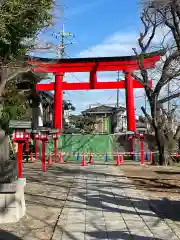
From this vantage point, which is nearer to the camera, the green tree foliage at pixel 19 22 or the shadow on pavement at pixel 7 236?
the shadow on pavement at pixel 7 236

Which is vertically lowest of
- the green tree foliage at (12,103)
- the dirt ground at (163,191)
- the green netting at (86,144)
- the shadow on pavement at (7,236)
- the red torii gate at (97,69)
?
the shadow on pavement at (7,236)

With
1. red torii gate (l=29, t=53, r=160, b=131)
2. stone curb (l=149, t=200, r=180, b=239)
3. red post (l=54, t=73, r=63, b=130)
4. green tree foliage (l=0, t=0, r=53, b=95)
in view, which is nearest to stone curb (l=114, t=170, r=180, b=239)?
stone curb (l=149, t=200, r=180, b=239)

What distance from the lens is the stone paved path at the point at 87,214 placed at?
7402 mm

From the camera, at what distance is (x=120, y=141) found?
31500 millimetres

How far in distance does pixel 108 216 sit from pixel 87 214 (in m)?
0.55

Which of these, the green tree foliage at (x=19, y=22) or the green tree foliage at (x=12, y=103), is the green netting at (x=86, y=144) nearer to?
the green tree foliage at (x=12, y=103)

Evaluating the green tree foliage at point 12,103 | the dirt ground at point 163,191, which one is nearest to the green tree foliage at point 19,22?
the dirt ground at point 163,191

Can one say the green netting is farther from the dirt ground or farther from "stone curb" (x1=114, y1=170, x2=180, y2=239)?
"stone curb" (x1=114, y1=170, x2=180, y2=239)

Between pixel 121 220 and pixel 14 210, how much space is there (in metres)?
2.27

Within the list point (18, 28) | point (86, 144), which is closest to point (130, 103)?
point (86, 144)

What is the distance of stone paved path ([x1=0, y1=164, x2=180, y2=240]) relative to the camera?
740cm

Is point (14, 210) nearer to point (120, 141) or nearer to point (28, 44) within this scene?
point (28, 44)

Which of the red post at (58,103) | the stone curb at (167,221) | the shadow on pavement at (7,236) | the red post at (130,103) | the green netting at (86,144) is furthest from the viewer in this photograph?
the red post at (58,103)

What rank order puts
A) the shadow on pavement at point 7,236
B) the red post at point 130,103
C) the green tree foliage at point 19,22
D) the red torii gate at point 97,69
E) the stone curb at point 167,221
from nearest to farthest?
1. the shadow on pavement at point 7,236
2. the stone curb at point 167,221
3. the green tree foliage at point 19,22
4. the red torii gate at point 97,69
5. the red post at point 130,103
